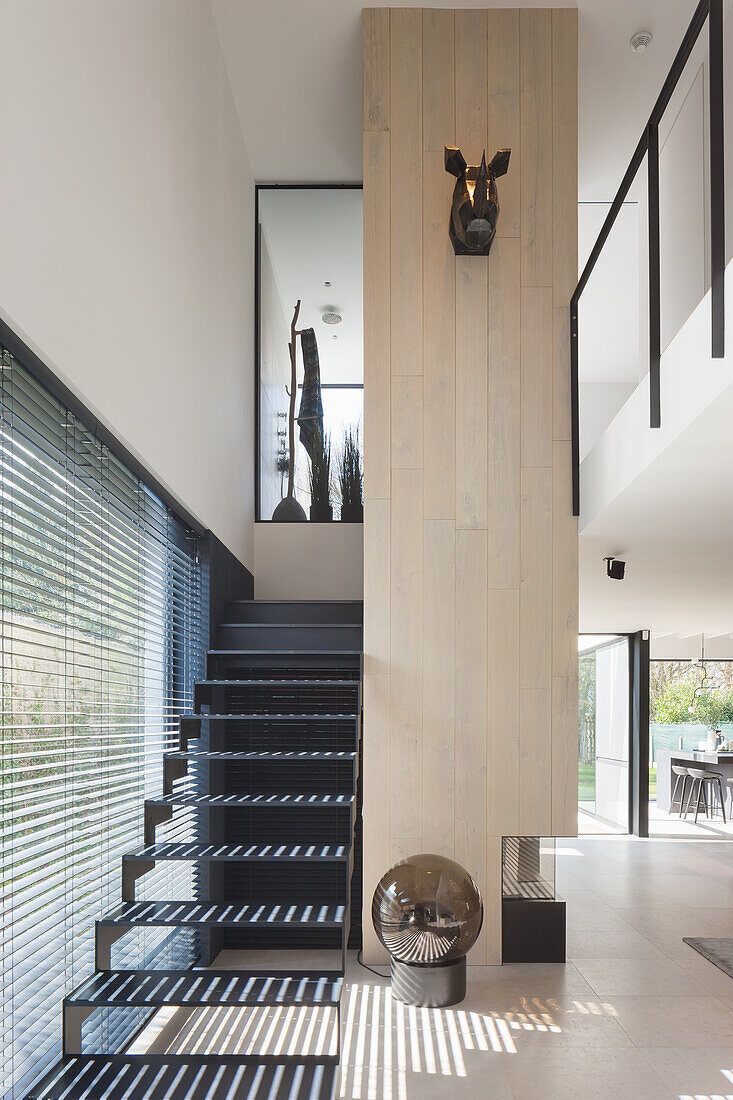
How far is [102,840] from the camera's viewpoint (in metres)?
2.76

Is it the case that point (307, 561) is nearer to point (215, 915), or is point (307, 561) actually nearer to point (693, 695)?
point (215, 915)

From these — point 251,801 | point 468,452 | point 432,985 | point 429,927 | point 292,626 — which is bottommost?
point 432,985

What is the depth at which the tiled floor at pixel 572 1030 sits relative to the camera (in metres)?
2.88

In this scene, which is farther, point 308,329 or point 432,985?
point 308,329

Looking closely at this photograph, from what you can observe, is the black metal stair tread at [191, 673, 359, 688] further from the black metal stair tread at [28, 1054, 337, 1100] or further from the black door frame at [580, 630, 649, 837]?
the black door frame at [580, 630, 649, 837]

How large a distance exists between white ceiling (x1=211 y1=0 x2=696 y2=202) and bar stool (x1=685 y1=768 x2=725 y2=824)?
612cm

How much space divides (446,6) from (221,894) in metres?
4.50

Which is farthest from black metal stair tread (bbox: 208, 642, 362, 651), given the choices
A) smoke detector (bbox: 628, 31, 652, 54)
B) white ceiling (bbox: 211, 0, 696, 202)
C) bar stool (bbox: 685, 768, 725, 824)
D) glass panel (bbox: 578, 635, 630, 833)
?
bar stool (bbox: 685, 768, 725, 824)

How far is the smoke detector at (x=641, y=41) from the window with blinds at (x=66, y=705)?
11.2 feet

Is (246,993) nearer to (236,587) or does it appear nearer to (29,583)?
(29,583)

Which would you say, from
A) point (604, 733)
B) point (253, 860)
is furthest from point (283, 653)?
point (604, 733)

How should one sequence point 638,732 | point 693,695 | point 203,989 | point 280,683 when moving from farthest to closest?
1. point 693,695
2. point 638,732
3. point 280,683
4. point 203,989

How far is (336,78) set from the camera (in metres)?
4.89

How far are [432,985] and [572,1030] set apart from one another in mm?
543
